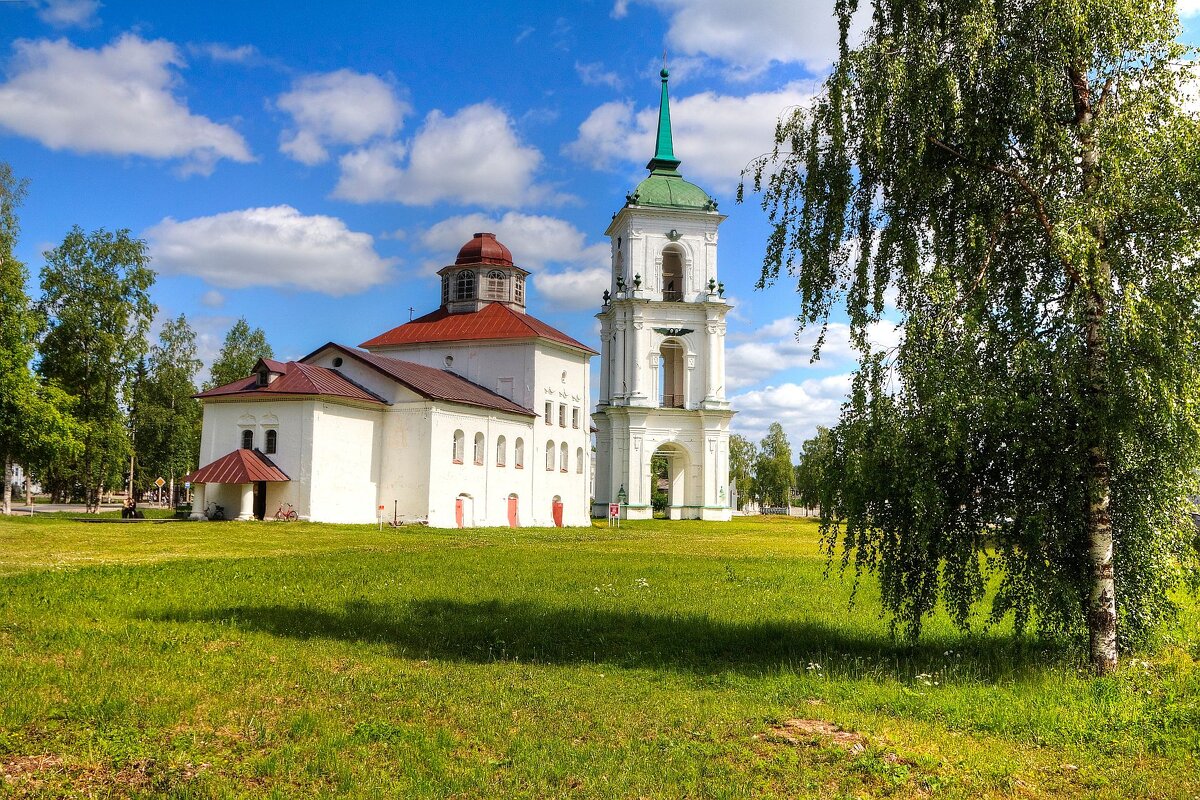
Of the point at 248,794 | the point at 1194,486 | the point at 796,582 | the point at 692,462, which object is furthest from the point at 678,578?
the point at 692,462

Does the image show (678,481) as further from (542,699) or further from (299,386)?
(542,699)

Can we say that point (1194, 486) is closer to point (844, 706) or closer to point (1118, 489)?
point (1118, 489)

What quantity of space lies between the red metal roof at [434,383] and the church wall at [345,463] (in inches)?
93.7

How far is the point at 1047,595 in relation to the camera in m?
10.5

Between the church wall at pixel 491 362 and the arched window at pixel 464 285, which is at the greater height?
the arched window at pixel 464 285

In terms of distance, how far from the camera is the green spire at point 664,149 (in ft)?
221

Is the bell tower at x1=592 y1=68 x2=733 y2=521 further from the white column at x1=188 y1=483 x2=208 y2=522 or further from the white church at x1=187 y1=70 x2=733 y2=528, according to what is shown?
the white column at x1=188 y1=483 x2=208 y2=522

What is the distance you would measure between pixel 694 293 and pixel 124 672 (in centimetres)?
5610

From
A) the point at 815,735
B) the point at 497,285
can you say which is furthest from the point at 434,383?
the point at 815,735

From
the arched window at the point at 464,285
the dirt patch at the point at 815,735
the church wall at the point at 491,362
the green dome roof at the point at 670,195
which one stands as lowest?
the dirt patch at the point at 815,735

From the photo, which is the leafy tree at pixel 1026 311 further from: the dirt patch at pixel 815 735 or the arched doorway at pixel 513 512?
the arched doorway at pixel 513 512

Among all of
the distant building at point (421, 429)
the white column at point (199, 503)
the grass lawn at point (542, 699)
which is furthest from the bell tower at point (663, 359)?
the grass lawn at point (542, 699)

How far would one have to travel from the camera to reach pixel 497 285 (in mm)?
58531

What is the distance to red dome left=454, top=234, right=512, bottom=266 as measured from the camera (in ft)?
191
